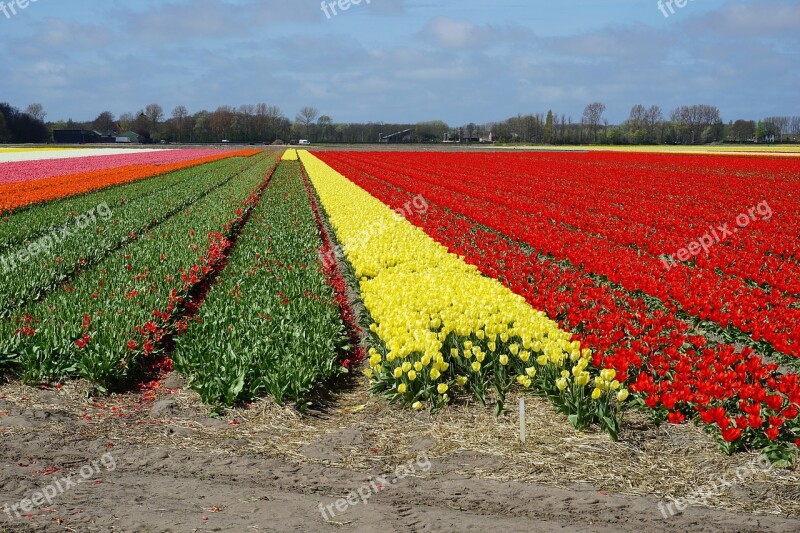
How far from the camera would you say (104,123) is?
142000 mm

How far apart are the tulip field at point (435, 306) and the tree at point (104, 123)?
435 feet

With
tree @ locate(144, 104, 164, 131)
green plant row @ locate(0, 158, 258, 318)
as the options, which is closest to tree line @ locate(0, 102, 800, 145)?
tree @ locate(144, 104, 164, 131)

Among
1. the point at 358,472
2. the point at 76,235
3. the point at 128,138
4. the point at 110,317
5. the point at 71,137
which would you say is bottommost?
the point at 358,472

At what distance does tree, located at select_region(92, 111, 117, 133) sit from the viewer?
139 metres

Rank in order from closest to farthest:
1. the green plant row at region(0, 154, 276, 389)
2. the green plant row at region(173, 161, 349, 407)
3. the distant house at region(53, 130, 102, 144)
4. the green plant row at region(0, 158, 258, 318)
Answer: the green plant row at region(173, 161, 349, 407) < the green plant row at region(0, 154, 276, 389) < the green plant row at region(0, 158, 258, 318) < the distant house at region(53, 130, 102, 144)

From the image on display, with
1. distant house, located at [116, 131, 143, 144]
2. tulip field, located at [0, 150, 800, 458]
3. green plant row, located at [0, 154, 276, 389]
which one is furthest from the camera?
distant house, located at [116, 131, 143, 144]

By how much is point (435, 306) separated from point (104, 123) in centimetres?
15021

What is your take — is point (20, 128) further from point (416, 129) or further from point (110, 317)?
point (110, 317)

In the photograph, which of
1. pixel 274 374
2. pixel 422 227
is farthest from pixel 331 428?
pixel 422 227

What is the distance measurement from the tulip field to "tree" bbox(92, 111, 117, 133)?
132565 mm

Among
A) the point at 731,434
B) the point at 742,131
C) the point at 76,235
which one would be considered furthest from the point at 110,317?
the point at 742,131

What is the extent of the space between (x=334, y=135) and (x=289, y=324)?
127 metres

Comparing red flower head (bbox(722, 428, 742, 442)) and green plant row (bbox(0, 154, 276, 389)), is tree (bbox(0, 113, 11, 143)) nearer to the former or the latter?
green plant row (bbox(0, 154, 276, 389))

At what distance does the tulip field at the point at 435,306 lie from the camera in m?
6.18
